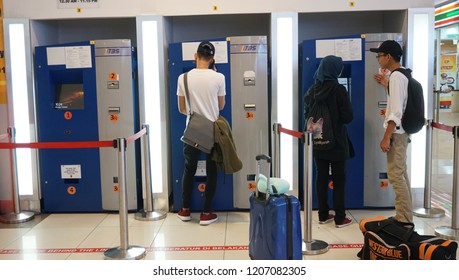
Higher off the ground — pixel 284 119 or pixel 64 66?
pixel 64 66

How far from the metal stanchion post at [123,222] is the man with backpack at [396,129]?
78.6 inches

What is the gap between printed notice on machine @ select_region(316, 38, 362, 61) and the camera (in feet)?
14.9

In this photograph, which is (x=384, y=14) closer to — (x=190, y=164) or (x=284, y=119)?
(x=284, y=119)

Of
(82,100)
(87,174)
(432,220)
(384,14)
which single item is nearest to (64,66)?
(82,100)

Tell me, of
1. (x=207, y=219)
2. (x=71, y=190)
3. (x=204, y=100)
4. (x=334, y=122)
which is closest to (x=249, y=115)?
(x=204, y=100)

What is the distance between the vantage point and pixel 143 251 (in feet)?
12.0

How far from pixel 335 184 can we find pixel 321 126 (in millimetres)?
537

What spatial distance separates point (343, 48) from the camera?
454cm

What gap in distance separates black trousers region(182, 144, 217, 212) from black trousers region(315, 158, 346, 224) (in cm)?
94

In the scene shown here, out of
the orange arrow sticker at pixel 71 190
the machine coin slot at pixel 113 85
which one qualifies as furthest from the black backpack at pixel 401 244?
the orange arrow sticker at pixel 71 190

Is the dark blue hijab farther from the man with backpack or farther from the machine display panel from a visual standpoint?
the machine display panel

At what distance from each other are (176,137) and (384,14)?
8.66 feet

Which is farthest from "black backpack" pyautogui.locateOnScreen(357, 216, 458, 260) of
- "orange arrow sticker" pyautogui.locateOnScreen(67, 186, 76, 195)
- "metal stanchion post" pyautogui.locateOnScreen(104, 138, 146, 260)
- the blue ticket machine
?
"orange arrow sticker" pyautogui.locateOnScreen(67, 186, 76, 195)

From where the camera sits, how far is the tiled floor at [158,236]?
3660 mm
